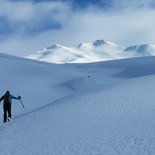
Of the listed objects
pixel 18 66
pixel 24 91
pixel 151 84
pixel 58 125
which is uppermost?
pixel 18 66

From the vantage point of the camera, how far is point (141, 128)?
10570mm

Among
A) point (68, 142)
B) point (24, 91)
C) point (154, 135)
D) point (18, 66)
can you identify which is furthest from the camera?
point (18, 66)

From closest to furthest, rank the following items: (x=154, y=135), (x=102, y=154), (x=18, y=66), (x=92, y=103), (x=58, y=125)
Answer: (x=102, y=154)
(x=154, y=135)
(x=58, y=125)
(x=92, y=103)
(x=18, y=66)

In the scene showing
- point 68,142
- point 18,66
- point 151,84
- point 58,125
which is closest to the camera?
point 68,142

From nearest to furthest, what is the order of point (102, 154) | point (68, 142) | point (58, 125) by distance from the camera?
point (102, 154) < point (68, 142) < point (58, 125)

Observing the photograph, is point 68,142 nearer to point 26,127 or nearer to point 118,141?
point 118,141

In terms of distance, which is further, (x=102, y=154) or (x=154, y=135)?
(x=154, y=135)

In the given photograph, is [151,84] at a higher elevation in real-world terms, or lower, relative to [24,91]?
lower

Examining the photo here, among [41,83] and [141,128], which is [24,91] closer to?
[41,83]

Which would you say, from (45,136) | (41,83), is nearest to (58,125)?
(45,136)

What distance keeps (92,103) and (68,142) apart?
572cm

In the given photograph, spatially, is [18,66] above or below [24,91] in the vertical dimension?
above

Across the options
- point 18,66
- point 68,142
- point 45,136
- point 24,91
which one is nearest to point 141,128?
point 68,142

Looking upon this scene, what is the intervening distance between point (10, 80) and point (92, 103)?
22.7m
